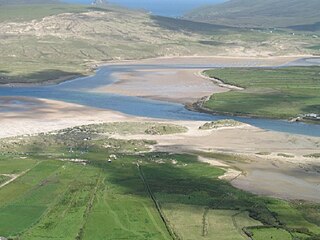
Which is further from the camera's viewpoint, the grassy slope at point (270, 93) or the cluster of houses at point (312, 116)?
the grassy slope at point (270, 93)

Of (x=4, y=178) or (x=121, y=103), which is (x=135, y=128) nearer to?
(x=121, y=103)

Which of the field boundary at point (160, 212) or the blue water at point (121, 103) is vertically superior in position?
the field boundary at point (160, 212)

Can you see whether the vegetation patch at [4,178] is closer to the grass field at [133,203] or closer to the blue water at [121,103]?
the grass field at [133,203]

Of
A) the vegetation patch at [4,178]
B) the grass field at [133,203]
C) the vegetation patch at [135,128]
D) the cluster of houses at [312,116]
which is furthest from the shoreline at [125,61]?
the vegetation patch at [4,178]

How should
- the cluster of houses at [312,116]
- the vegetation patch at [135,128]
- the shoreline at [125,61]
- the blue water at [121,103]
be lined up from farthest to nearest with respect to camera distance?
the shoreline at [125,61]
the cluster of houses at [312,116]
the blue water at [121,103]
the vegetation patch at [135,128]

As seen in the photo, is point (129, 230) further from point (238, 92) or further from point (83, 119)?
point (238, 92)

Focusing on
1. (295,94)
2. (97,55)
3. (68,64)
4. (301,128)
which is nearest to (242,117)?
(301,128)
